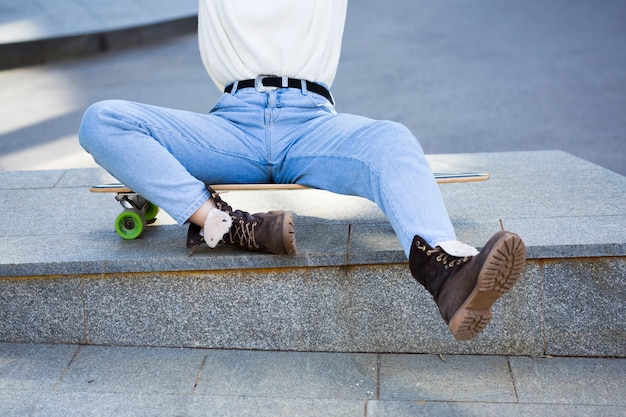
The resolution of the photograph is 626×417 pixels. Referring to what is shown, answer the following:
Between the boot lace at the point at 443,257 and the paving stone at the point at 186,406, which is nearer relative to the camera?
the boot lace at the point at 443,257

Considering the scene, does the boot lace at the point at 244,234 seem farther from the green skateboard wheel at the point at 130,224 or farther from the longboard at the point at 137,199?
the green skateboard wheel at the point at 130,224

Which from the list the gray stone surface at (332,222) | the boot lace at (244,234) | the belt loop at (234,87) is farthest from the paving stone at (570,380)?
the belt loop at (234,87)

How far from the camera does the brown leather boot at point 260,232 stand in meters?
3.04

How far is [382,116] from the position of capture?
24.0 ft

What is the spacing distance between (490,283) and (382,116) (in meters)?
4.82

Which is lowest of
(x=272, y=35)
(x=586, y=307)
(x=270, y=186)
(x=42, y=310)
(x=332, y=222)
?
(x=42, y=310)

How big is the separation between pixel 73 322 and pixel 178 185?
0.76m

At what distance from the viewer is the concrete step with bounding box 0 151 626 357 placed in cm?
320

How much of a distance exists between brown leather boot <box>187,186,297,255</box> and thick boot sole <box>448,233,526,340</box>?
2.28ft

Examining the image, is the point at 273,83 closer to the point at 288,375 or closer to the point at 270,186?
the point at 270,186

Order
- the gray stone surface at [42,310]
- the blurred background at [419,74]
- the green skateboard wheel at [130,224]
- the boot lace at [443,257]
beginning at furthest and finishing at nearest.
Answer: the blurred background at [419,74]
the green skateboard wheel at [130,224]
the gray stone surface at [42,310]
the boot lace at [443,257]

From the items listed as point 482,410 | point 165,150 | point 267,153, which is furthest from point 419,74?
point 482,410

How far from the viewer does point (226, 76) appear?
347 centimetres

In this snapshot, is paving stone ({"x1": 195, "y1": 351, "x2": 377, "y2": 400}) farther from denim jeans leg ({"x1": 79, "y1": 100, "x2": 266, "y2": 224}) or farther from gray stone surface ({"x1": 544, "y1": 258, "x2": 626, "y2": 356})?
gray stone surface ({"x1": 544, "y1": 258, "x2": 626, "y2": 356})
